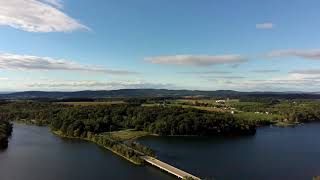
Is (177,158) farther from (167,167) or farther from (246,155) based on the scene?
(246,155)

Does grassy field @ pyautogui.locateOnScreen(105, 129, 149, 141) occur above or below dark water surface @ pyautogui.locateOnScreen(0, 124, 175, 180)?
above

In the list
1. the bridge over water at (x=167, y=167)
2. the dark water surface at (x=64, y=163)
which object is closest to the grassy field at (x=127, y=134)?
the dark water surface at (x=64, y=163)

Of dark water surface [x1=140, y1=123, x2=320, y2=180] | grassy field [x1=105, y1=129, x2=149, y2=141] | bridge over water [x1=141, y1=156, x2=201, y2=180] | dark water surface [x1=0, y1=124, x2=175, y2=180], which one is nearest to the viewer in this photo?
bridge over water [x1=141, y1=156, x2=201, y2=180]

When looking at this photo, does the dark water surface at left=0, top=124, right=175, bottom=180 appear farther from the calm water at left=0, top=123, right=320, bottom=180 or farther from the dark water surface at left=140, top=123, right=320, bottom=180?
the dark water surface at left=140, top=123, right=320, bottom=180

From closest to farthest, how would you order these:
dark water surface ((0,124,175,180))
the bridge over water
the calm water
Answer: the bridge over water
dark water surface ((0,124,175,180))
the calm water

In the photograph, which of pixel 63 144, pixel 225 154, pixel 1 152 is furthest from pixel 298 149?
pixel 1 152

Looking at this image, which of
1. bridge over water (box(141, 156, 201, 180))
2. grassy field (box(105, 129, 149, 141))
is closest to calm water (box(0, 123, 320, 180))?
bridge over water (box(141, 156, 201, 180))

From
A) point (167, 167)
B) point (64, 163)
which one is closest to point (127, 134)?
point (64, 163)
